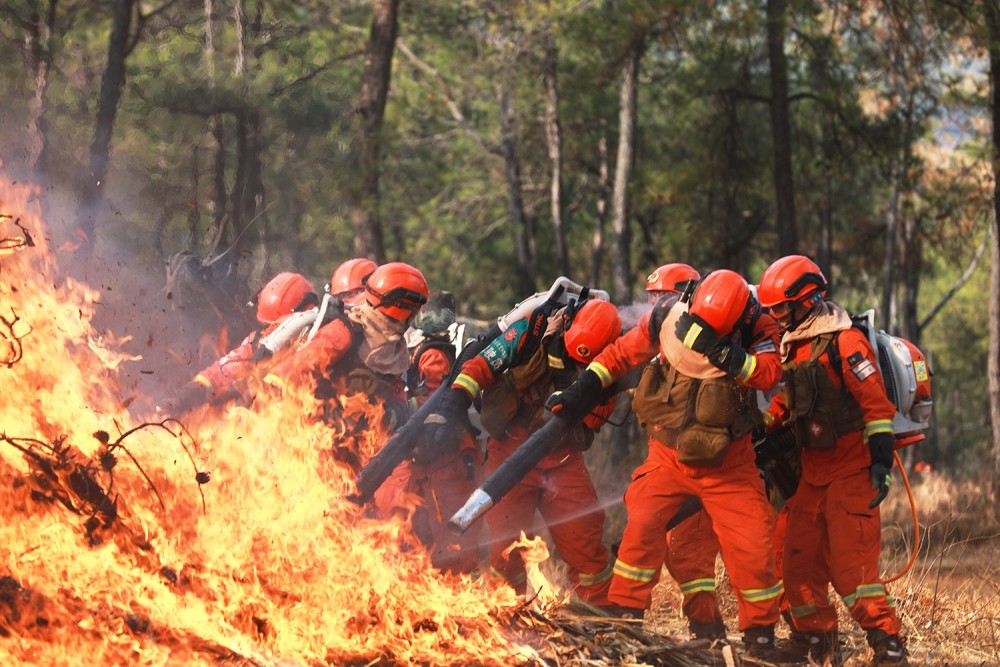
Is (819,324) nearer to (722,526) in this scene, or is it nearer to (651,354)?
(651,354)

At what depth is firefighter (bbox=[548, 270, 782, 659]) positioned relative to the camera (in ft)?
19.0

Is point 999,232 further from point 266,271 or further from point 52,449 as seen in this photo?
point 52,449

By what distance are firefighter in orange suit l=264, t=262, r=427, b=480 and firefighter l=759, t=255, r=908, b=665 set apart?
2.15 meters

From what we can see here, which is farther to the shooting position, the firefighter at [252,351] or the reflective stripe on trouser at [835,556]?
the firefighter at [252,351]

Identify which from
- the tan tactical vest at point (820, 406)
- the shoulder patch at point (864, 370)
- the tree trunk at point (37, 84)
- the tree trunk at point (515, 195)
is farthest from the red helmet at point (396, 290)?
the tree trunk at point (515, 195)

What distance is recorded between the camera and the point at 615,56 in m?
15.1

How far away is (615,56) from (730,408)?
10.1 metres

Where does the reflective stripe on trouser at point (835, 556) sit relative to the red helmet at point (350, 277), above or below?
below

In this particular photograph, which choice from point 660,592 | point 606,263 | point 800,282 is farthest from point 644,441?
point 606,263

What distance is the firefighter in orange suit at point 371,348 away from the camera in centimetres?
675

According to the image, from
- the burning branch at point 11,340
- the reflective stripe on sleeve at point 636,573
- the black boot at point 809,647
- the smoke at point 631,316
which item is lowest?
the black boot at point 809,647

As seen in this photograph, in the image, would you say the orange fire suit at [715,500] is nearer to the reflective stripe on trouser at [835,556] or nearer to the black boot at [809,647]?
the reflective stripe on trouser at [835,556]

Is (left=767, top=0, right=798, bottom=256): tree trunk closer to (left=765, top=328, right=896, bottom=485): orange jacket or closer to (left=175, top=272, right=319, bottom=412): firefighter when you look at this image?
(left=175, top=272, right=319, bottom=412): firefighter

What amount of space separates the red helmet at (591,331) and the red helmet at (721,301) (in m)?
0.75
